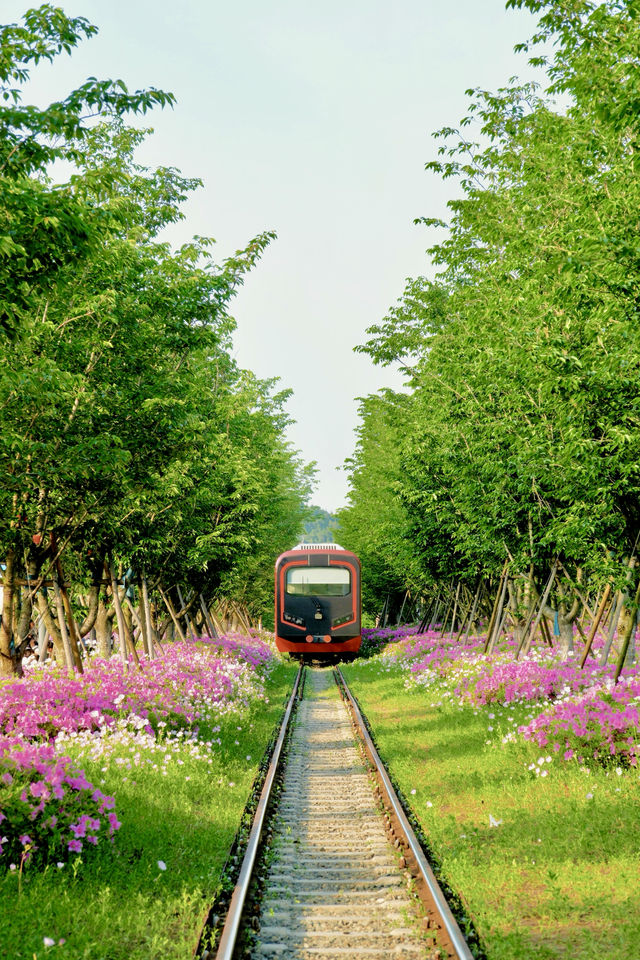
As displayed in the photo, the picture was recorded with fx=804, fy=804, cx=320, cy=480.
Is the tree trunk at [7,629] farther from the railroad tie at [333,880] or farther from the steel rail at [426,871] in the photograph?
the steel rail at [426,871]

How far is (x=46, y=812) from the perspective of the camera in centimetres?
650

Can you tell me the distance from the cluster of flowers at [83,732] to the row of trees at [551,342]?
605cm

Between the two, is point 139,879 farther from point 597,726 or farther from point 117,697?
point 597,726

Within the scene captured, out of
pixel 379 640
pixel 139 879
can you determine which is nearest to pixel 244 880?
pixel 139 879

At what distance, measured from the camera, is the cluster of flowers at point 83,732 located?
21.0 feet

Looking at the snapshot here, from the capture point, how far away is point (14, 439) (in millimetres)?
8133

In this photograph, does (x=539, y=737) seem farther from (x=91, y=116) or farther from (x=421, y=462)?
(x=421, y=462)

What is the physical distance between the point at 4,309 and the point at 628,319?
591 cm

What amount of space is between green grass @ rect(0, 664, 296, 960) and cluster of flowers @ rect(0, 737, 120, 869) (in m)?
0.18

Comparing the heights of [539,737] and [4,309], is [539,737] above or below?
below

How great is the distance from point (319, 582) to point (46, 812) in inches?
845

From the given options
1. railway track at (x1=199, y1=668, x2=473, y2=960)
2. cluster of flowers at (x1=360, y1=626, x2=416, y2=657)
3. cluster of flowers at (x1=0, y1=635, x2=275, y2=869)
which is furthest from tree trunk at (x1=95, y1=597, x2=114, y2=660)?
cluster of flowers at (x1=360, y1=626, x2=416, y2=657)

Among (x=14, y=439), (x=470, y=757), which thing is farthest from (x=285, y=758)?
(x=14, y=439)

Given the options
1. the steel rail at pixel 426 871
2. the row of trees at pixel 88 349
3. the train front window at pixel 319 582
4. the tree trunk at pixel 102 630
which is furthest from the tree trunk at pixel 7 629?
the train front window at pixel 319 582
